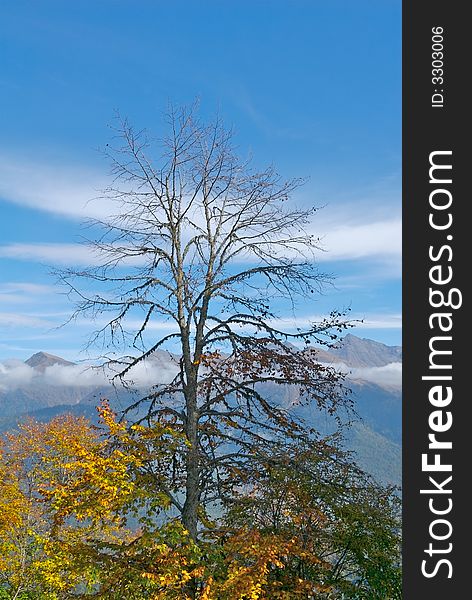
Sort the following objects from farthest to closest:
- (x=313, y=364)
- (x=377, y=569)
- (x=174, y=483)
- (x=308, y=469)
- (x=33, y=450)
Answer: (x=33, y=450), (x=174, y=483), (x=313, y=364), (x=308, y=469), (x=377, y=569)

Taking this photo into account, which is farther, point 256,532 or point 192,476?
point 192,476

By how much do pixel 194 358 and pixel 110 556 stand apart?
543cm

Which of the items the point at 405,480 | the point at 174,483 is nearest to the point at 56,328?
the point at 174,483

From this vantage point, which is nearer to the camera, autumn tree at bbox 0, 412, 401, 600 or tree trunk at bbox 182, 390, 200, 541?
autumn tree at bbox 0, 412, 401, 600

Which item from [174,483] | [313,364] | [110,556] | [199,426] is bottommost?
[110,556]

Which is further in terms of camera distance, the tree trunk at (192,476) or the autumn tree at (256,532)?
the tree trunk at (192,476)

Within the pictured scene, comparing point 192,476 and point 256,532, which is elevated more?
point 192,476

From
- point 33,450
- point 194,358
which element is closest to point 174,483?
point 194,358

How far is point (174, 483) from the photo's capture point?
688 inches

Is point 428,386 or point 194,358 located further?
point 194,358

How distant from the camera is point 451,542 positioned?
304 inches

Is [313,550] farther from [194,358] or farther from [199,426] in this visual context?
[194,358]

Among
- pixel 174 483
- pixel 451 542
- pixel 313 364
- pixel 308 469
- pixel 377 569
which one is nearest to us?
pixel 451 542

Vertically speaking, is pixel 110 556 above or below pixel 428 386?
below
